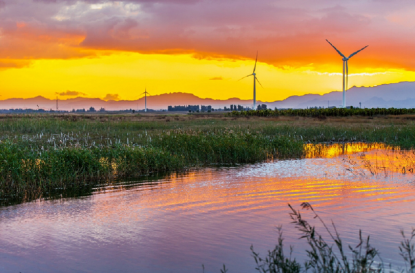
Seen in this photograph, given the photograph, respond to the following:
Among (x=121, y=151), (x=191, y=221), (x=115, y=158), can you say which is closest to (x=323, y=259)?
(x=191, y=221)

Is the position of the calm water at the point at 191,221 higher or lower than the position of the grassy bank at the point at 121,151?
lower

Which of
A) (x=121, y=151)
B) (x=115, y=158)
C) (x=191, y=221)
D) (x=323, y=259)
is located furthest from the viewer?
(x=121, y=151)

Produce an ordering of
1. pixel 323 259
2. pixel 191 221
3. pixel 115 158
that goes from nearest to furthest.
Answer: pixel 323 259 < pixel 191 221 < pixel 115 158

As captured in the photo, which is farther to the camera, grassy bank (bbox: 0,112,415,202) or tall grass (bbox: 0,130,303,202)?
grassy bank (bbox: 0,112,415,202)

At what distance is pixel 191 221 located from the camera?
433 inches

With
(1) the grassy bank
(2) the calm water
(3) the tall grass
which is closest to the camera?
(2) the calm water

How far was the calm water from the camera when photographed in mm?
8375

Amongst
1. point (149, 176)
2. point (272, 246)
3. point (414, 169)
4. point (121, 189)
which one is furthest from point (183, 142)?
point (272, 246)

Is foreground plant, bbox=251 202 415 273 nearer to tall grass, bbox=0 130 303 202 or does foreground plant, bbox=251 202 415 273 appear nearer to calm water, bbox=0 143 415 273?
calm water, bbox=0 143 415 273

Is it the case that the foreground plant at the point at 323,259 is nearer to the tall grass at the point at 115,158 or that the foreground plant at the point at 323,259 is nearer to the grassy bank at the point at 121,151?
the grassy bank at the point at 121,151

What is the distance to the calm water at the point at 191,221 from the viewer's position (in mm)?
8375

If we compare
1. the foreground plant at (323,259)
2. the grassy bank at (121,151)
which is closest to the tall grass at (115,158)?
the grassy bank at (121,151)

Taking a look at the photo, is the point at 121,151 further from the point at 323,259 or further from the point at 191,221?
the point at 323,259

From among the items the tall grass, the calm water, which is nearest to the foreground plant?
the calm water
